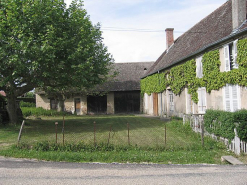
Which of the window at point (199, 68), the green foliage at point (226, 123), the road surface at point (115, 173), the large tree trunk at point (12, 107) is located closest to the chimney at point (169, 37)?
the window at point (199, 68)

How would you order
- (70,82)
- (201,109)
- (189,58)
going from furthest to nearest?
(189,58)
(201,109)
(70,82)

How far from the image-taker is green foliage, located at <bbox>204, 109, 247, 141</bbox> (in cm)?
803

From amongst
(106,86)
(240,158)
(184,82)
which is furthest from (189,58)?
(106,86)

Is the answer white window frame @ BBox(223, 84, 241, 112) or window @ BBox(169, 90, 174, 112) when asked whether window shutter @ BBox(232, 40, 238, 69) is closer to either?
white window frame @ BBox(223, 84, 241, 112)

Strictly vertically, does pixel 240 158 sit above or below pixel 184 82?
below

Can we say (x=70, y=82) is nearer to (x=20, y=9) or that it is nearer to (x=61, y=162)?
(x=20, y=9)

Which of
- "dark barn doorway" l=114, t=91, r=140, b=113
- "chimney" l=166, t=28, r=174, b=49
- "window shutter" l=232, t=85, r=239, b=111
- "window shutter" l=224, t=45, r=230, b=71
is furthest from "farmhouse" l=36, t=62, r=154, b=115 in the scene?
"window shutter" l=232, t=85, r=239, b=111

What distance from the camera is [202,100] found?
14.6 metres

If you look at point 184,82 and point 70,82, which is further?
point 184,82

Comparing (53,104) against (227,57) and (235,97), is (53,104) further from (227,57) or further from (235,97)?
(235,97)

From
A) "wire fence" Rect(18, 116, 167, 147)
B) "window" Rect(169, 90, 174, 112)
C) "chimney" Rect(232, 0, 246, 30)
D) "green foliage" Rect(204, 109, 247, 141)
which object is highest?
"chimney" Rect(232, 0, 246, 30)

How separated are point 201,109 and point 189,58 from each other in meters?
3.77

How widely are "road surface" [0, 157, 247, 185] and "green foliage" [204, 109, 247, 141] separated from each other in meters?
1.53

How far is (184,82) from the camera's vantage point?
16531mm
